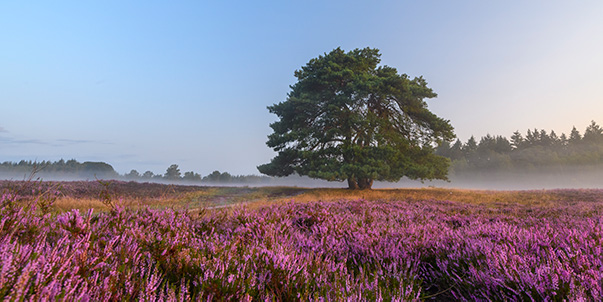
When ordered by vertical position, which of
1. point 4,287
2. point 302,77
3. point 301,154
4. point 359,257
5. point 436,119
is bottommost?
point 359,257

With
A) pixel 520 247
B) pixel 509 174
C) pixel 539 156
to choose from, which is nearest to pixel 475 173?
pixel 509 174

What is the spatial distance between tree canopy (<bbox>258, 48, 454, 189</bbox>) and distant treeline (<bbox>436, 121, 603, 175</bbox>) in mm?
51789

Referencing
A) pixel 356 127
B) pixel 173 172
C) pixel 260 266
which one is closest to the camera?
pixel 260 266

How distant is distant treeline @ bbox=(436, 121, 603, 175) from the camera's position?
69312 millimetres

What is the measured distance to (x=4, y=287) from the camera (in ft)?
3.07

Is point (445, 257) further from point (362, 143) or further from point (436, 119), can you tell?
point (436, 119)

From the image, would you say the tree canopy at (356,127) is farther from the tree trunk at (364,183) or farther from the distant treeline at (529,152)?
the distant treeline at (529,152)

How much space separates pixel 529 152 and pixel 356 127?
3156 inches

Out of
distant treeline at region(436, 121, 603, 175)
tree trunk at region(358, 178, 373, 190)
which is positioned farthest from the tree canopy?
distant treeline at region(436, 121, 603, 175)

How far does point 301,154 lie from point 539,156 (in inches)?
3229

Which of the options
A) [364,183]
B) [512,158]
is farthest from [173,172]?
[512,158]

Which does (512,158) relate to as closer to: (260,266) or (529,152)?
(529,152)

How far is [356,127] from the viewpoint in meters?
19.4

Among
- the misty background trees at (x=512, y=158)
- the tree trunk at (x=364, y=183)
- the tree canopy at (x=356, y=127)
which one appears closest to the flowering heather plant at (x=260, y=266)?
the tree canopy at (x=356, y=127)
